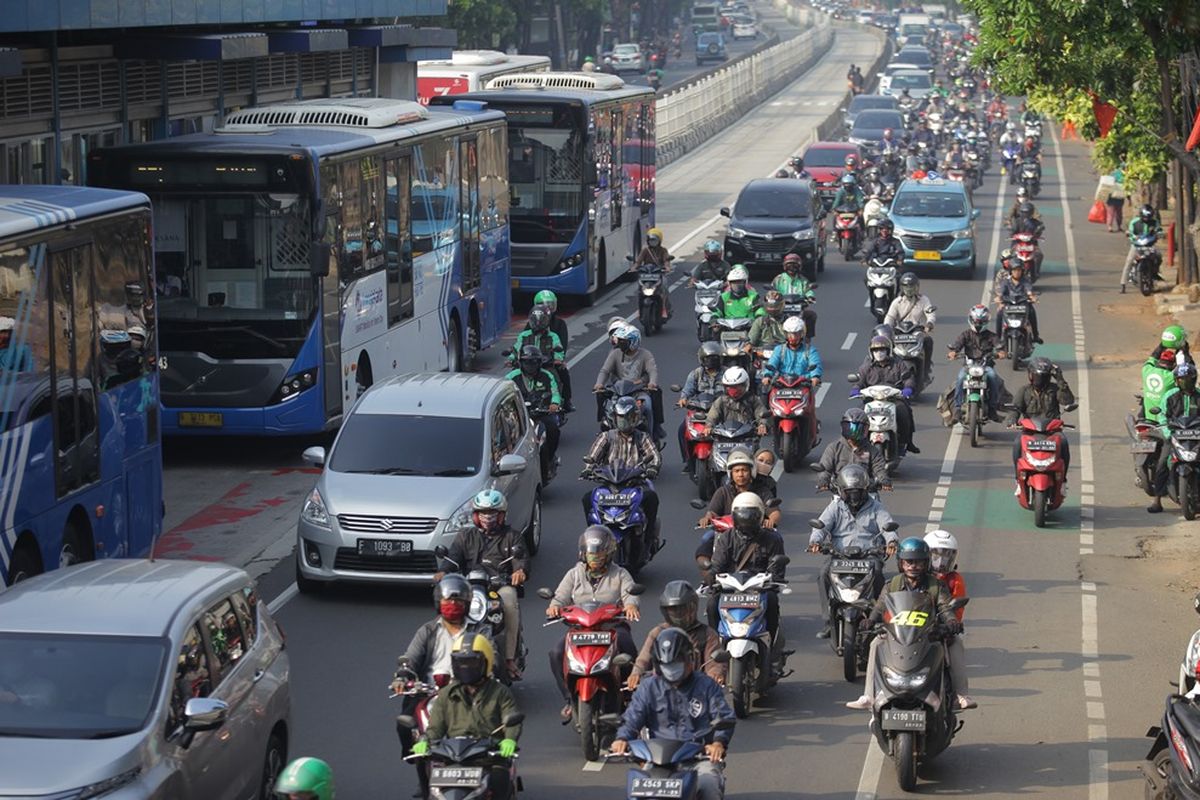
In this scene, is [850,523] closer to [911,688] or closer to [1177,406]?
[911,688]

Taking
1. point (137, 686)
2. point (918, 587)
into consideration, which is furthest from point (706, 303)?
point (137, 686)

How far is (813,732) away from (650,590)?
4.06 metres

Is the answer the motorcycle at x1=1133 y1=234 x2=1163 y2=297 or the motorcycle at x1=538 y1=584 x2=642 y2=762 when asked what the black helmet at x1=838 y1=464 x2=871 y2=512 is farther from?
the motorcycle at x1=1133 y1=234 x2=1163 y2=297

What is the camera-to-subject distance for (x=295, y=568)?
19.0m

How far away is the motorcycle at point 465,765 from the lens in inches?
427

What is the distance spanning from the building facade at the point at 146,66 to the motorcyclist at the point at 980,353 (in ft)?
34.0

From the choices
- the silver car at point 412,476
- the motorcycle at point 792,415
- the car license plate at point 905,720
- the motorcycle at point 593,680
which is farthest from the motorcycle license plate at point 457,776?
the motorcycle at point 792,415

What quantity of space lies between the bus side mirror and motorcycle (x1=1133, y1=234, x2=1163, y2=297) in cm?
2192

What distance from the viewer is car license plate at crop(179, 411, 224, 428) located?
22594mm

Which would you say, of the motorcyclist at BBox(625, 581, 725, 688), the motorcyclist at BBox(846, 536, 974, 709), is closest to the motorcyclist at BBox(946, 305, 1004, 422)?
the motorcyclist at BBox(846, 536, 974, 709)

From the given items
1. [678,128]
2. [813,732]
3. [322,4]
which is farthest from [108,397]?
[678,128]

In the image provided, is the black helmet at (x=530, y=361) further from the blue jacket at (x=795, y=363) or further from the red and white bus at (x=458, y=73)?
the red and white bus at (x=458, y=73)

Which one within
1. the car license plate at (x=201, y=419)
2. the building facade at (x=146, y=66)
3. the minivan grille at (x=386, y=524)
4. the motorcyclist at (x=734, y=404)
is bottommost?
the car license plate at (x=201, y=419)

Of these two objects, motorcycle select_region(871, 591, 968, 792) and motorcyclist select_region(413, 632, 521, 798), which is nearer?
motorcyclist select_region(413, 632, 521, 798)
